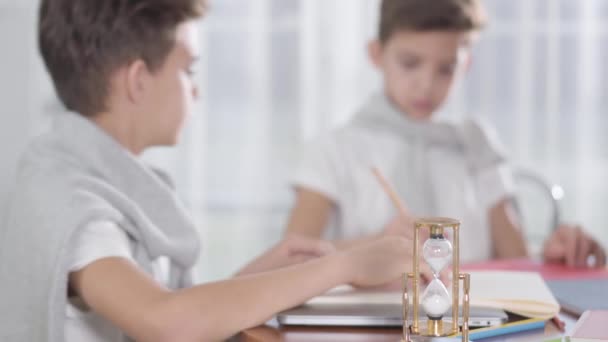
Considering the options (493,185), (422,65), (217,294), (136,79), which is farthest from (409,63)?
(217,294)

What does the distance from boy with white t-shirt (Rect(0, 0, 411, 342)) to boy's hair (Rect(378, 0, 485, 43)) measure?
0.56 meters

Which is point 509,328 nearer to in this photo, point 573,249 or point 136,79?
point 573,249

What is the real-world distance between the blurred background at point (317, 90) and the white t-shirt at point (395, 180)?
1.03 m

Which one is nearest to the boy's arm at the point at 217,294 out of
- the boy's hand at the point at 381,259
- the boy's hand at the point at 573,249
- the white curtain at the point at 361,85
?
the boy's hand at the point at 381,259

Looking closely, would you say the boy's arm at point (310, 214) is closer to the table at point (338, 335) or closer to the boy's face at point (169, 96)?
the boy's face at point (169, 96)

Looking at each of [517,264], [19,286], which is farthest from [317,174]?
[19,286]

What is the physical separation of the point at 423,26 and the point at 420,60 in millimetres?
70

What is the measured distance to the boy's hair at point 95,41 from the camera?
1373 mm

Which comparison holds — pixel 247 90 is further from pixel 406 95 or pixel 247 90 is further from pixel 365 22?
pixel 406 95

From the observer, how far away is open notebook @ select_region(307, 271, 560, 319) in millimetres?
1043

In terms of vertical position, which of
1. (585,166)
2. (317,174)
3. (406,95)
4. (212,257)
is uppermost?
(406,95)

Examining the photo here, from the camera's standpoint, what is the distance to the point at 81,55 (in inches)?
54.5

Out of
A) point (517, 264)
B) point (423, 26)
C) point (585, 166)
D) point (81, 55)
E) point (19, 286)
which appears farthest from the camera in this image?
point (585, 166)

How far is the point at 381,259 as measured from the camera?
3.56ft
